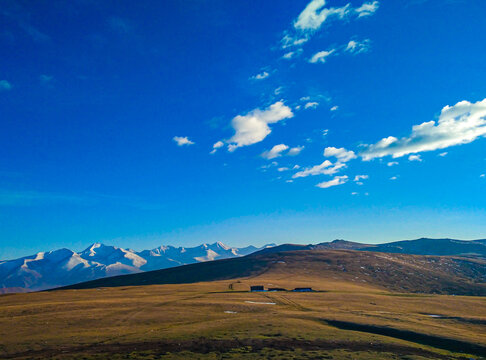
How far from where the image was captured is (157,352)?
4094cm

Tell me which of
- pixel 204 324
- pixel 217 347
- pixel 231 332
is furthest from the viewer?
pixel 204 324

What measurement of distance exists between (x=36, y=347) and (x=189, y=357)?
→ 21.8m

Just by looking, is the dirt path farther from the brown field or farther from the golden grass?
the golden grass

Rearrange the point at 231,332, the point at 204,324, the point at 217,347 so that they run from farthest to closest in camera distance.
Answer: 1. the point at 204,324
2. the point at 231,332
3. the point at 217,347

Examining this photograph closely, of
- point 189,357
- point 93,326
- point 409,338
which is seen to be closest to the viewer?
point 189,357

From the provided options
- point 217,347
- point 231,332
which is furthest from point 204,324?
point 217,347

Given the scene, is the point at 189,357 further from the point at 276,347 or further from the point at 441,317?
the point at 441,317

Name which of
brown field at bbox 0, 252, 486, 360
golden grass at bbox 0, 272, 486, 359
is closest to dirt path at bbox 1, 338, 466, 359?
brown field at bbox 0, 252, 486, 360

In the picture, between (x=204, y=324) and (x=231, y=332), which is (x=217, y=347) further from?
(x=204, y=324)

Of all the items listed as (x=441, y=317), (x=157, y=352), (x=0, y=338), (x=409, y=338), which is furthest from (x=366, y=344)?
(x=0, y=338)

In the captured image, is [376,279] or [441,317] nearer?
[441,317]

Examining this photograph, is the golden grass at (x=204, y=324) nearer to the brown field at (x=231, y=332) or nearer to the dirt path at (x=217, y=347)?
the brown field at (x=231, y=332)

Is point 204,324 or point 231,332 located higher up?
point 204,324

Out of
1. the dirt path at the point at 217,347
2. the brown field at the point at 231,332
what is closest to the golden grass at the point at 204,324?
the brown field at the point at 231,332
